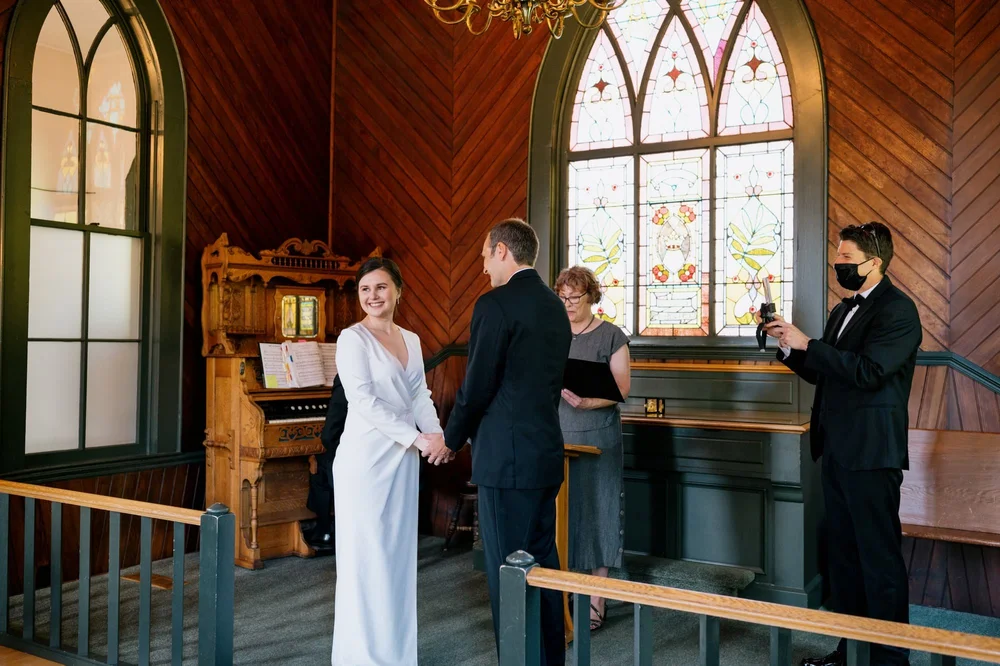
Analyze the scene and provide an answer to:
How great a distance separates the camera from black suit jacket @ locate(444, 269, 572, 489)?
3.21 meters

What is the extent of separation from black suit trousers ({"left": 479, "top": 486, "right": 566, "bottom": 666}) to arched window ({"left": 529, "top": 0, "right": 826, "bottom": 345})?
2600mm

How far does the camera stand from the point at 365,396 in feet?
11.3

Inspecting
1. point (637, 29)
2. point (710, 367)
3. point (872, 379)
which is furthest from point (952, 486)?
point (637, 29)

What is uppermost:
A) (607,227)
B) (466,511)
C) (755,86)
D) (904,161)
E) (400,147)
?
(755,86)

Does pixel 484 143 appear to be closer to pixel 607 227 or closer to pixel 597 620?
pixel 607 227

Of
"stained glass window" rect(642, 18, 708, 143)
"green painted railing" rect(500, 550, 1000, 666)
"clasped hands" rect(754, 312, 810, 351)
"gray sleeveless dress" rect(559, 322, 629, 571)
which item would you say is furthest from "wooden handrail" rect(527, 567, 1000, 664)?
"stained glass window" rect(642, 18, 708, 143)

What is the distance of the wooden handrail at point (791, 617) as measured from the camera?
1775 mm

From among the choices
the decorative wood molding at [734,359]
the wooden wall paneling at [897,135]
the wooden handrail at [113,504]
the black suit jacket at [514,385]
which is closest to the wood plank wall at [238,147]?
the wooden handrail at [113,504]

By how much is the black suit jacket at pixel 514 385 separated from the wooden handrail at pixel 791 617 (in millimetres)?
1002

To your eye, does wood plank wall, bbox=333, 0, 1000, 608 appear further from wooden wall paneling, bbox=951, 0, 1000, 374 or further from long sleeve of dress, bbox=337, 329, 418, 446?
long sleeve of dress, bbox=337, 329, 418, 446

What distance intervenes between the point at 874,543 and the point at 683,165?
3043mm

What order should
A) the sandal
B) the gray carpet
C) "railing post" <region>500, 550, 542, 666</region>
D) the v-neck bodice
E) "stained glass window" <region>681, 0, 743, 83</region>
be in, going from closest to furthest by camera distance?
"railing post" <region>500, 550, 542, 666</region> → the v-neck bodice → the gray carpet → the sandal → "stained glass window" <region>681, 0, 743, 83</region>

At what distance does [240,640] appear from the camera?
416cm

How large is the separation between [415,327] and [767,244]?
2593 millimetres
